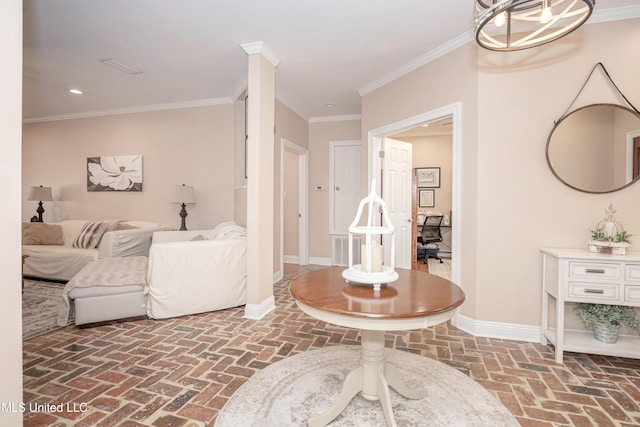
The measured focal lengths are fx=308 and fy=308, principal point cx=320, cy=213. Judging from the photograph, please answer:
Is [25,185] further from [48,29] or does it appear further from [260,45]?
[260,45]

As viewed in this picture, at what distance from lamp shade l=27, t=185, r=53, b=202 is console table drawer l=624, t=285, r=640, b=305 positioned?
770 centimetres

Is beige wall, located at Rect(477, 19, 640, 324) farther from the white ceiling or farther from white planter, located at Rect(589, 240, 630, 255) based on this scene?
the white ceiling

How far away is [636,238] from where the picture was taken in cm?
243

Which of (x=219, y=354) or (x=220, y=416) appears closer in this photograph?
(x=220, y=416)

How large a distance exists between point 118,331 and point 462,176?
139 inches

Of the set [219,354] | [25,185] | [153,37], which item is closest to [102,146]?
[25,185]

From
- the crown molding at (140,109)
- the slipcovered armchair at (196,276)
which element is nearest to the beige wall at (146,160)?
the crown molding at (140,109)

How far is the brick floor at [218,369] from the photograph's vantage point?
68.1 inches

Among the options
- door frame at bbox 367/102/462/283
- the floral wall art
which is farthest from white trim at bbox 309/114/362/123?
the floral wall art

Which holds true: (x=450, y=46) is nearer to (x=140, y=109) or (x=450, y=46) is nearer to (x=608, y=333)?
(x=608, y=333)

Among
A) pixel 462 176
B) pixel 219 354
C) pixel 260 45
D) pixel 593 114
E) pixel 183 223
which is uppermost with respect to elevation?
pixel 260 45

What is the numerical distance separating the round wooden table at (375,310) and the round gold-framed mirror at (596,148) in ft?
5.59

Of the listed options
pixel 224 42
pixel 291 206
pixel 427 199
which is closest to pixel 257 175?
pixel 224 42

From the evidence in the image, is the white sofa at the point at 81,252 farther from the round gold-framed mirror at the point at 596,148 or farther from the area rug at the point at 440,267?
the round gold-framed mirror at the point at 596,148
